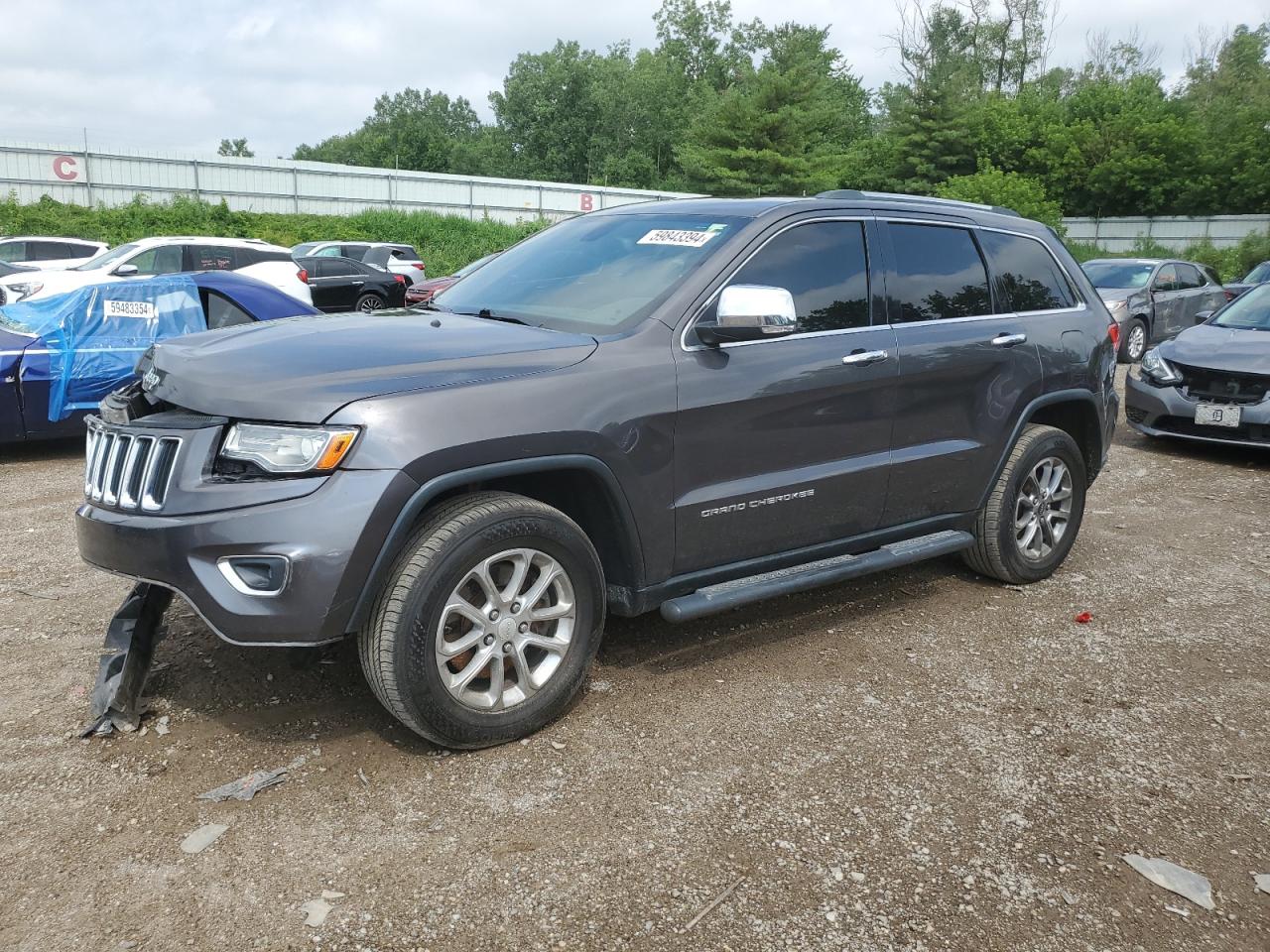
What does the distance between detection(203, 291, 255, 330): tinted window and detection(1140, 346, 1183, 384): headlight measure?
307 inches

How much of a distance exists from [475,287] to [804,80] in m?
44.1

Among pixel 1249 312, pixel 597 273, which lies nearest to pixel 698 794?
pixel 597 273

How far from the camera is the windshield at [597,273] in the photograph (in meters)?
3.75

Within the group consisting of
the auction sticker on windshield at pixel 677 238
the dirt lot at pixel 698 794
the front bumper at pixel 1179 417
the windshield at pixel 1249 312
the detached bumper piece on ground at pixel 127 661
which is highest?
the auction sticker on windshield at pixel 677 238

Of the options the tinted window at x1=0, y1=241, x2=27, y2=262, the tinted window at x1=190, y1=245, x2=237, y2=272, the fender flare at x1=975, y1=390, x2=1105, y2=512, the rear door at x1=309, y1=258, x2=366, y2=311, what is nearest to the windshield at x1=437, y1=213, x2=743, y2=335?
the fender flare at x1=975, y1=390, x2=1105, y2=512

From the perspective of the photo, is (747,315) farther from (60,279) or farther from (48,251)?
(48,251)

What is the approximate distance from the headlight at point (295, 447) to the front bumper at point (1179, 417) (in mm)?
7764

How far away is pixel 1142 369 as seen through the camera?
908 centimetres

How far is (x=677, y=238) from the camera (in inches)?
157

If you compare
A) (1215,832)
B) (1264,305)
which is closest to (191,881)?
(1215,832)

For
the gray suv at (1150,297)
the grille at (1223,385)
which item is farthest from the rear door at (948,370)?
the gray suv at (1150,297)

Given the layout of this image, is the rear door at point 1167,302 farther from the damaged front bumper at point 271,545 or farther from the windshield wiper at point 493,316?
the damaged front bumper at point 271,545

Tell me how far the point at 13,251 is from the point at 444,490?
19.2m

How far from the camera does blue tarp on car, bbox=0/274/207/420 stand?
A: 747 centimetres
